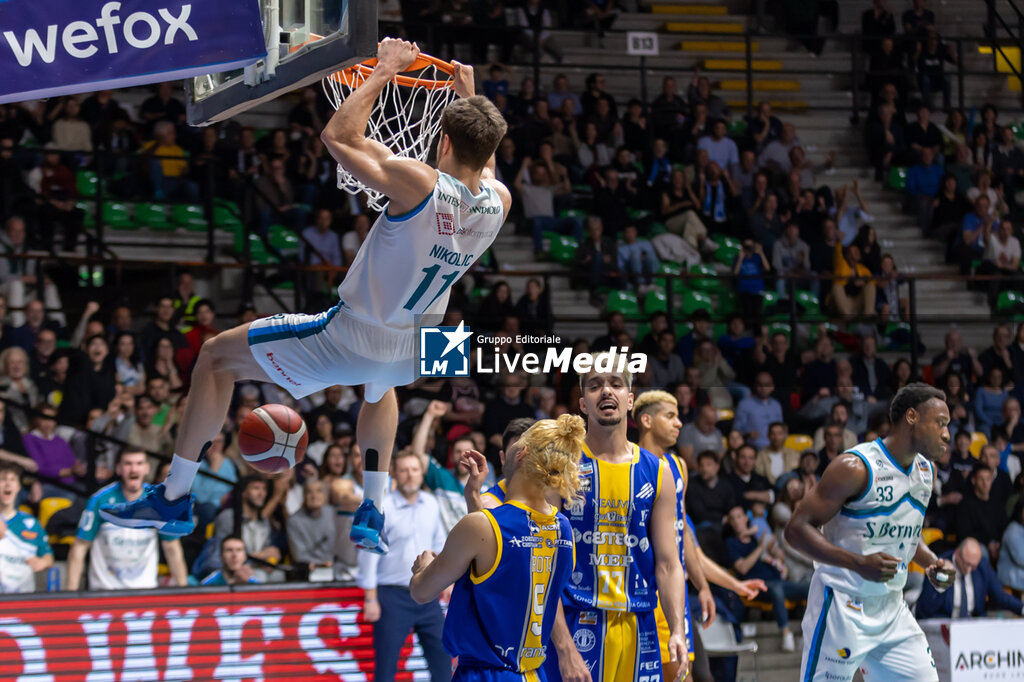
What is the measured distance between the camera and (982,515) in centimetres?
1262

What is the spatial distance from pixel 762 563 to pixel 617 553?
5359mm

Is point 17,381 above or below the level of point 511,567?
below

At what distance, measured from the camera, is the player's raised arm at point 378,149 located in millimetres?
5078

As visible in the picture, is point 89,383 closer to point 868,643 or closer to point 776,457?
point 776,457

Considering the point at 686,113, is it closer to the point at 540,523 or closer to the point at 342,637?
the point at 342,637

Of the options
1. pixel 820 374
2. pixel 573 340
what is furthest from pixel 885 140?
pixel 573 340

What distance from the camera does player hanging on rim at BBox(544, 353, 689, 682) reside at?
676cm

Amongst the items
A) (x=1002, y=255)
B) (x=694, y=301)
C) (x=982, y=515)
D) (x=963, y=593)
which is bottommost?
(x=963, y=593)

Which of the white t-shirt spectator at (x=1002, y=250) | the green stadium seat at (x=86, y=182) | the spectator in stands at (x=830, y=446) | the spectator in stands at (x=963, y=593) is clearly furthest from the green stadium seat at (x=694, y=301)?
the green stadium seat at (x=86, y=182)

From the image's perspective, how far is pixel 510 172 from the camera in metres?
15.8

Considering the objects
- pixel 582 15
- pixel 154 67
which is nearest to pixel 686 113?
pixel 582 15

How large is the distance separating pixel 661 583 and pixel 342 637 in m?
3.75

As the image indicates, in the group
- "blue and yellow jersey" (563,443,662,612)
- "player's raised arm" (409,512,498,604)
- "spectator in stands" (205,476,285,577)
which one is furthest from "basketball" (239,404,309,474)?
"spectator in stands" (205,476,285,577)

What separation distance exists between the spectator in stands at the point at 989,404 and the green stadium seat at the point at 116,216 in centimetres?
967
